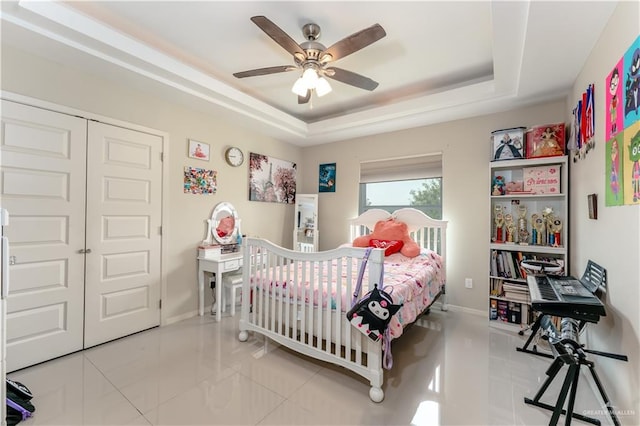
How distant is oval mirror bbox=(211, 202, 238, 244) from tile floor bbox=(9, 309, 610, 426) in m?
1.26

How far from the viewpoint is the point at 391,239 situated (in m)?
3.52

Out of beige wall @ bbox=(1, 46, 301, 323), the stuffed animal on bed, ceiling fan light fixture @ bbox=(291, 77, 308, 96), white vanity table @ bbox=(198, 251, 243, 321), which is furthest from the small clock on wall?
the stuffed animal on bed

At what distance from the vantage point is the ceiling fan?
6.08 ft

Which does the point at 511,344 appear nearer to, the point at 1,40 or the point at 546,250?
the point at 546,250

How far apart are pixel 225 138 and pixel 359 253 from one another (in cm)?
261

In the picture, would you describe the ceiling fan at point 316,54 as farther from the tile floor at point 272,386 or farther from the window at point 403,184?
the tile floor at point 272,386

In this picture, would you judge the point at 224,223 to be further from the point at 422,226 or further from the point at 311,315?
the point at 422,226

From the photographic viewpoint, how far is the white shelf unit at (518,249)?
9.05ft

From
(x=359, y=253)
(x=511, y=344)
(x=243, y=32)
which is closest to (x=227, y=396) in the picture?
(x=359, y=253)

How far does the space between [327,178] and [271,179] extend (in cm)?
94

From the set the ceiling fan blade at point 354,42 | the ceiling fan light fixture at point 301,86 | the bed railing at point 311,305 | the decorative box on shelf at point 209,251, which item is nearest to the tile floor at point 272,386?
the bed railing at point 311,305

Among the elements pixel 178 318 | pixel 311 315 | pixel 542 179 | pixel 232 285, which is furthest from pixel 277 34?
pixel 178 318

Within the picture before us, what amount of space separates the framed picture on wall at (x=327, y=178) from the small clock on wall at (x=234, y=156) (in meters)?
1.40

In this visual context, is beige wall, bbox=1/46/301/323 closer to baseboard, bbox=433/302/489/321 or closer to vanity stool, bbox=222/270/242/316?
vanity stool, bbox=222/270/242/316
